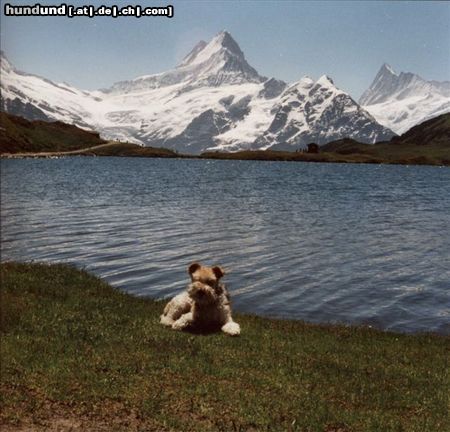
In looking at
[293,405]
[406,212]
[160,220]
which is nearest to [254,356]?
[293,405]

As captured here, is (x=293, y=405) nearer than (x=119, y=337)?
Yes

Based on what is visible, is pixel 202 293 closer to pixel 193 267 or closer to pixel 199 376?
pixel 193 267

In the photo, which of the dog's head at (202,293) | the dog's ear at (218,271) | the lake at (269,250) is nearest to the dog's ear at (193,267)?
the dog's head at (202,293)

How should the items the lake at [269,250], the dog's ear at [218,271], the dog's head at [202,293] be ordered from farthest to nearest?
the lake at [269,250] → the dog's ear at [218,271] → the dog's head at [202,293]

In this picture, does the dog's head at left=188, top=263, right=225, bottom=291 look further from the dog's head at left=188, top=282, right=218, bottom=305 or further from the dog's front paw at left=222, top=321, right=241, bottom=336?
the dog's front paw at left=222, top=321, right=241, bottom=336

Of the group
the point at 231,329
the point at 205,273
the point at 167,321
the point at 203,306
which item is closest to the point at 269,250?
the point at 167,321

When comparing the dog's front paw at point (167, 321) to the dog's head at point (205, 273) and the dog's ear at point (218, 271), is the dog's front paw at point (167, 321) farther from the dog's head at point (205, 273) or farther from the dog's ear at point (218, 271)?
the dog's ear at point (218, 271)

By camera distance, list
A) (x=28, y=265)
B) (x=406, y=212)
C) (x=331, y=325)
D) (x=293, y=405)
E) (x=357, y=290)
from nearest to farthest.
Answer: (x=293, y=405) < (x=331, y=325) < (x=28, y=265) < (x=357, y=290) < (x=406, y=212)

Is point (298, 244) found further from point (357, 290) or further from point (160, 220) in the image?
point (160, 220)
